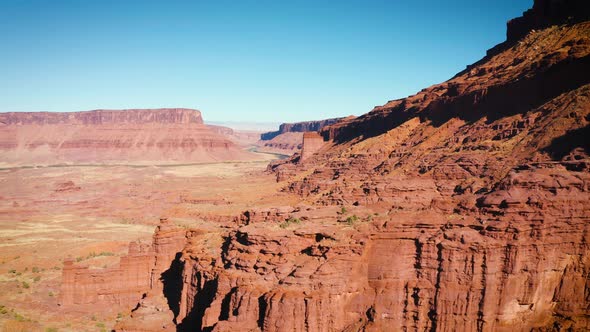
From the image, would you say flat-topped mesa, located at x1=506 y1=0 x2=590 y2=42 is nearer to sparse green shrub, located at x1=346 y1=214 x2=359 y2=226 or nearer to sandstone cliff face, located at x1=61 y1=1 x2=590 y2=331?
sandstone cliff face, located at x1=61 y1=1 x2=590 y2=331

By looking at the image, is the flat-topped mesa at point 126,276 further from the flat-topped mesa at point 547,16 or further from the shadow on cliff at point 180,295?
the flat-topped mesa at point 547,16

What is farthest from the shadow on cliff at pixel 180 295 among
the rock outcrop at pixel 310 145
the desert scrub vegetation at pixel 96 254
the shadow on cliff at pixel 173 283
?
the rock outcrop at pixel 310 145

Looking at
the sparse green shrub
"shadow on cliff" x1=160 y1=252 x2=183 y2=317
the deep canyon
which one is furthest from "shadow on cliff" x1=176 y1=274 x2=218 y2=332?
the sparse green shrub

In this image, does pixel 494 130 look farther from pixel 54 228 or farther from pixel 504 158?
pixel 54 228

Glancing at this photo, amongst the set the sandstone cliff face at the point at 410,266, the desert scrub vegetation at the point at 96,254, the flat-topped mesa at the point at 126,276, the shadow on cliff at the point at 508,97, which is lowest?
the desert scrub vegetation at the point at 96,254

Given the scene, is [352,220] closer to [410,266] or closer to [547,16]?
[410,266]

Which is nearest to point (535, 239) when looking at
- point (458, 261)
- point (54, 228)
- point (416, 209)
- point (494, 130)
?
point (458, 261)
